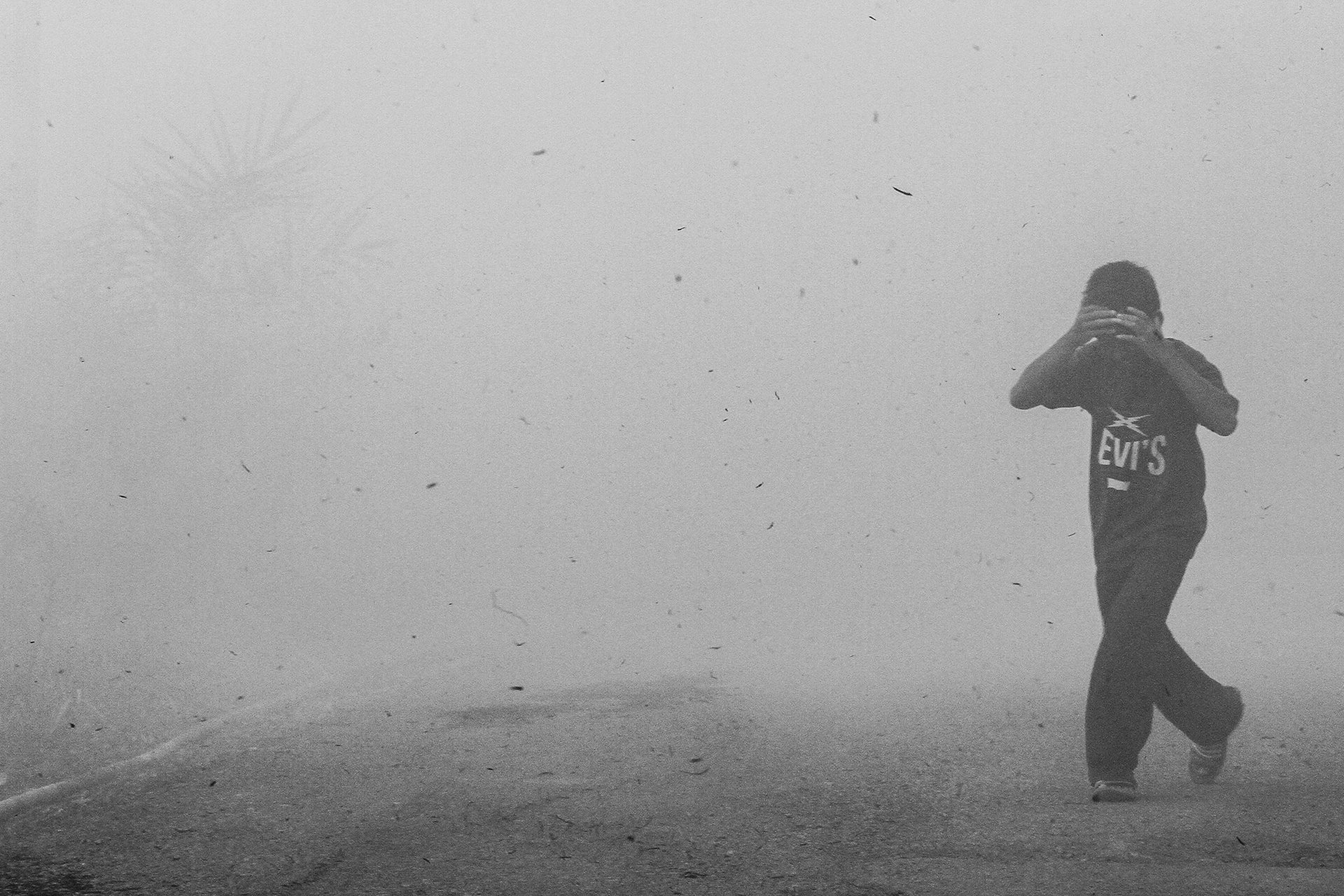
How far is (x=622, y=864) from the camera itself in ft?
9.64

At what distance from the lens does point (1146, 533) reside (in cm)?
358

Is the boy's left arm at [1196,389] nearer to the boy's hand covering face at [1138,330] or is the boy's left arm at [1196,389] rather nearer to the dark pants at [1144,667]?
the boy's hand covering face at [1138,330]

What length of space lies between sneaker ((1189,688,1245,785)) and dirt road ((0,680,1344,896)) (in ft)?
0.20

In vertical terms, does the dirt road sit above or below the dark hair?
below

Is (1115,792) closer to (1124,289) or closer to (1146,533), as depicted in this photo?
(1146,533)

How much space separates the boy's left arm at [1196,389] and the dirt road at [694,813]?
1017mm

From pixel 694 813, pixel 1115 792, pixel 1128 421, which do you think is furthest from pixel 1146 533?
pixel 694 813

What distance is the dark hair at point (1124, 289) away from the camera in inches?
148

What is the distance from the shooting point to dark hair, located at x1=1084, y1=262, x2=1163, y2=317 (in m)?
3.77

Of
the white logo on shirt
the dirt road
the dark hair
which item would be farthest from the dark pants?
the dark hair

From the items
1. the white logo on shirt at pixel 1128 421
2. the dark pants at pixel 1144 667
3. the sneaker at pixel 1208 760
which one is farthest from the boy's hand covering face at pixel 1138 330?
the sneaker at pixel 1208 760

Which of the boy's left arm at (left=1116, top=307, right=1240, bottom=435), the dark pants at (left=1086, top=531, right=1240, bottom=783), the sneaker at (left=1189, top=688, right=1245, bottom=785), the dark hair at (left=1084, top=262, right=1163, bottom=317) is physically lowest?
the sneaker at (left=1189, top=688, right=1245, bottom=785)

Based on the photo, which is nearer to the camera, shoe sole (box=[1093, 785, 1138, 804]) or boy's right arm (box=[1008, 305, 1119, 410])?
shoe sole (box=[1093, 785, 1138, 804])

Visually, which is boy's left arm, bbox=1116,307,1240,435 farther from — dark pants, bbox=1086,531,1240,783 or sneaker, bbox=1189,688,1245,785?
sneaker, bbox=1189,688,1245,785
